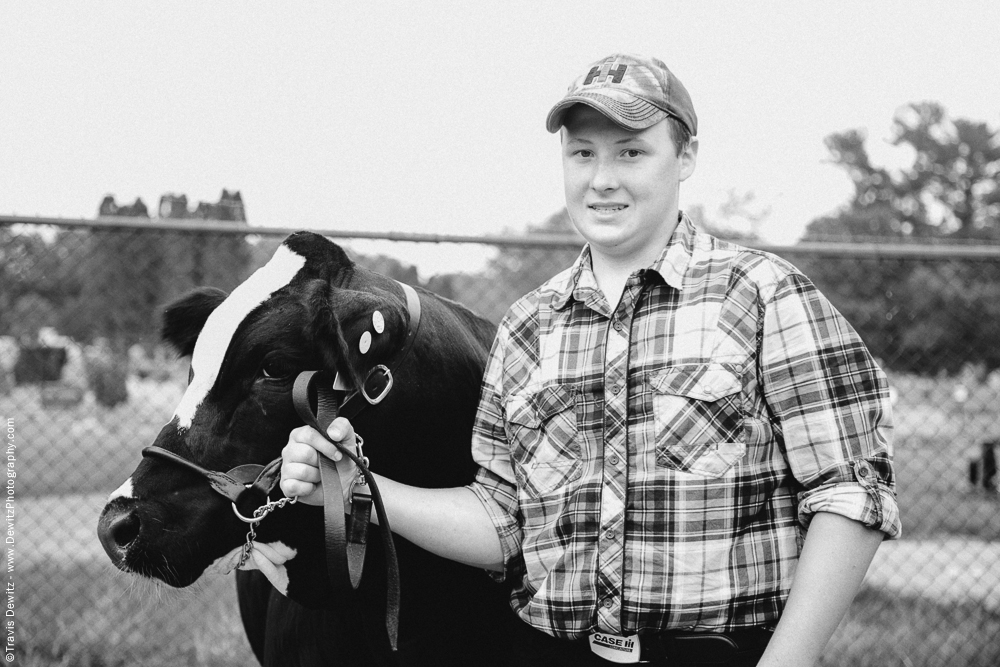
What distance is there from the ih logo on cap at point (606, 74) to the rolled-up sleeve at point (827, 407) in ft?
1.99

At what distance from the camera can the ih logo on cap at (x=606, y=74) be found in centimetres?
187

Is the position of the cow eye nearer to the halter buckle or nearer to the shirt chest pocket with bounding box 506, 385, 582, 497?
the halter buckle

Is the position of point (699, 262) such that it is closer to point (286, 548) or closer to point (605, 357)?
point (605, 357)

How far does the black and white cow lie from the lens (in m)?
1.80

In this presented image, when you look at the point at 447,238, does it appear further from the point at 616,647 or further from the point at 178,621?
the point at 178,621

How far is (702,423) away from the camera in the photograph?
1747mm

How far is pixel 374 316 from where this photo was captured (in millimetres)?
1855

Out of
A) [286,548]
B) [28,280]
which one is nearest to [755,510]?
[286,548]

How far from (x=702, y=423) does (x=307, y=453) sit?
0.87m

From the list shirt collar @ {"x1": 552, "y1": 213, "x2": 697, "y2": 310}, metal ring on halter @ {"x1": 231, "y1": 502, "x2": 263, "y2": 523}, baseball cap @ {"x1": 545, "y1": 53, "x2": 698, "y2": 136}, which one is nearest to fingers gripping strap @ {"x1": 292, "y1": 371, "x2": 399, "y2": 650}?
metal ring on halter @ {"x1": 231, "y1": 502, "x2": 263, "y2": 523}

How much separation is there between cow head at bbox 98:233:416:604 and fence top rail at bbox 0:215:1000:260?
2.17 meters

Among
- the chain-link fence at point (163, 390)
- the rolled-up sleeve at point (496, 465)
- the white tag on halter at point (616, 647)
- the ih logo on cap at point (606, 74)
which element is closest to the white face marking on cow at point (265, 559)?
the rolled-up sleeve at point (496, 465)

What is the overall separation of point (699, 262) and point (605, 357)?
12.6 inches

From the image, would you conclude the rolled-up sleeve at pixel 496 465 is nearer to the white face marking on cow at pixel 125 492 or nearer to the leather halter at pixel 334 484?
the leather halter at pixel 334 484
